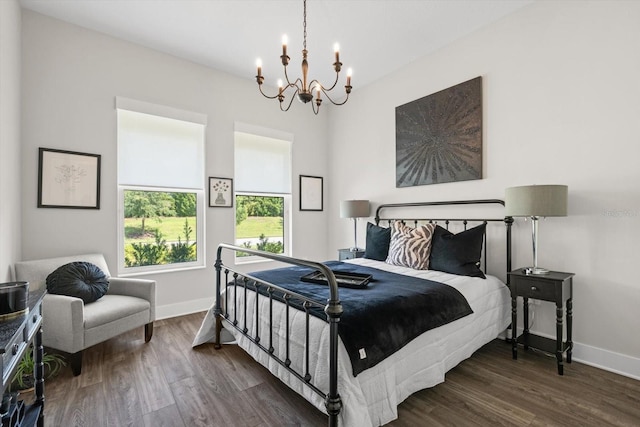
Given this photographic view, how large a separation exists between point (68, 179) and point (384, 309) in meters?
3.21

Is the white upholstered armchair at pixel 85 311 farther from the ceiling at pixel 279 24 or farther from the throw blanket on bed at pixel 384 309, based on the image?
the ceiling at pixel 279 24

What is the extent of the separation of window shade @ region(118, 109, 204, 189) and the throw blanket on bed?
1.87m

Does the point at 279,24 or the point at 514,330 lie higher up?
the point at 279,24

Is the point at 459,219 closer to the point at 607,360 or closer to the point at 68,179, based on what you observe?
the point at 607,360

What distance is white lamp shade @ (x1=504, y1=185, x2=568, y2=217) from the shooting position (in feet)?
7.58

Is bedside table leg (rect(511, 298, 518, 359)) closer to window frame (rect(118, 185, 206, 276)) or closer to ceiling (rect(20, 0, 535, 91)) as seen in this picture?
ceiling (rect(20, 0, 535, 91))

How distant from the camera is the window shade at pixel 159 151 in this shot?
337 centimetres

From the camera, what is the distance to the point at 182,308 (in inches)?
146

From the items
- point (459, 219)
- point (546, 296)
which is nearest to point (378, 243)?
point (459, 219)

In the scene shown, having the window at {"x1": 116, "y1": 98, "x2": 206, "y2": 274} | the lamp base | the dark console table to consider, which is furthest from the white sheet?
the window at {"x1": 116, "y1": 98, "x2": 206, "y2": 274}

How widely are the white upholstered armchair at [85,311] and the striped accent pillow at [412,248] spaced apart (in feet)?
7.81

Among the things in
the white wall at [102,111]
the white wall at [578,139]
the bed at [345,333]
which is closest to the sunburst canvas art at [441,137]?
the white wall at [578,139]

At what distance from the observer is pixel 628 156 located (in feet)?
7.49

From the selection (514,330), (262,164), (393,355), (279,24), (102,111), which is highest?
(279,24)
